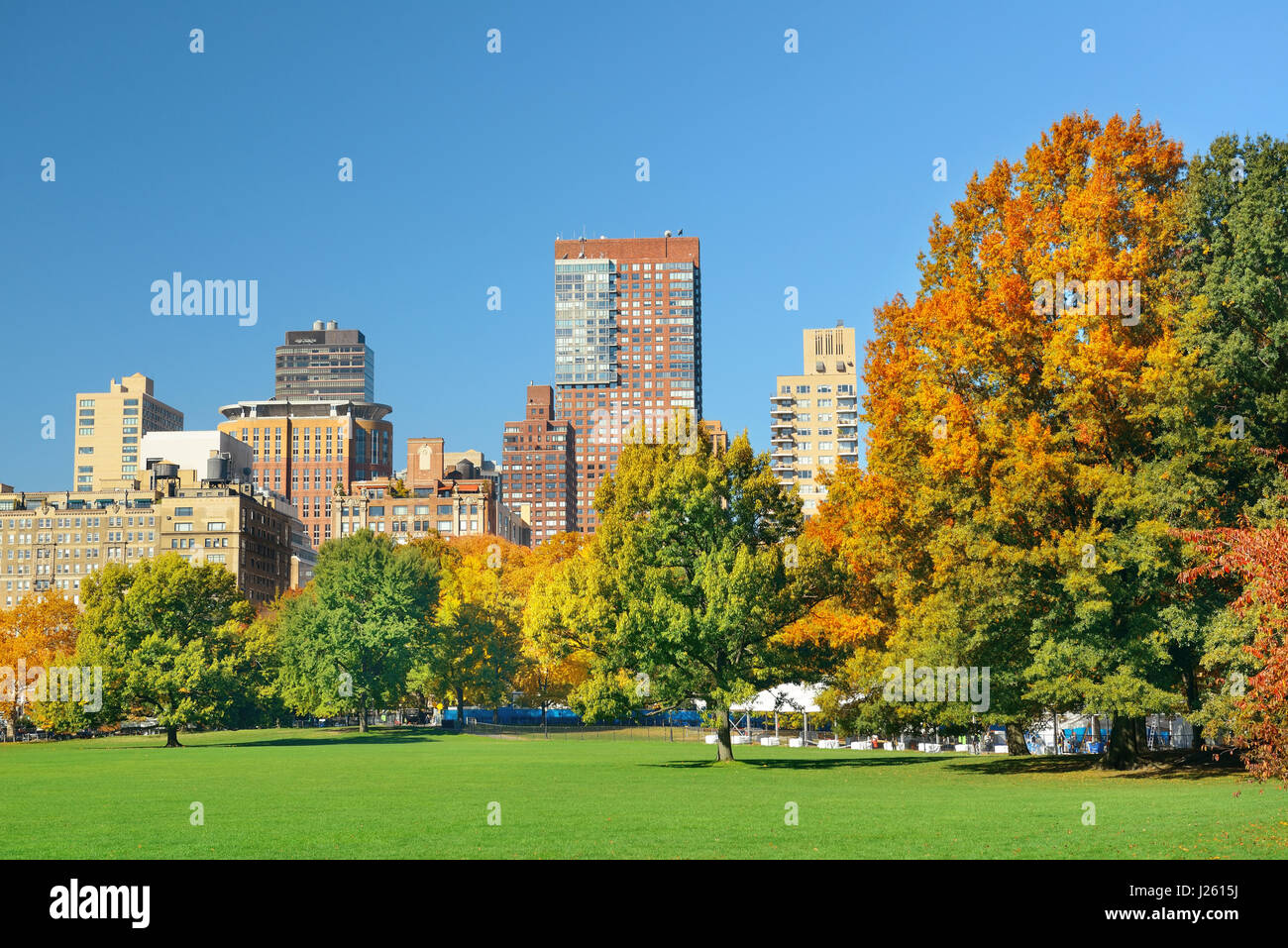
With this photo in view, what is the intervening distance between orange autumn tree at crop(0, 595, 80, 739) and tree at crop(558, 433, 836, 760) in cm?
6763

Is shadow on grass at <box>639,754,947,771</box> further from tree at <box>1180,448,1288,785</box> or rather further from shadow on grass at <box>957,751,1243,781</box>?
tree at <box>1180,448,1288,785</box>

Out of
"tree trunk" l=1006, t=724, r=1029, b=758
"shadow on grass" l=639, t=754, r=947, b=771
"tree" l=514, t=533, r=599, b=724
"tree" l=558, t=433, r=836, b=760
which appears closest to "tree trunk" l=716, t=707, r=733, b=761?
"tree" l=558, t=433, r=836, b=760

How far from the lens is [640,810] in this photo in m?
31.6

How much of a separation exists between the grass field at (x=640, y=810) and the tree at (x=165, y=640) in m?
23.4

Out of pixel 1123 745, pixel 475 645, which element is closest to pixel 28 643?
pixel 475 645

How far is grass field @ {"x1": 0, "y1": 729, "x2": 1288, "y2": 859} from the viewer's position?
2308cm

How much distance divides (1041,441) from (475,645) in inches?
2853

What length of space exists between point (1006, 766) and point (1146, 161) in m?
23.4

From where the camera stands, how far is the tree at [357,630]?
3743 inches

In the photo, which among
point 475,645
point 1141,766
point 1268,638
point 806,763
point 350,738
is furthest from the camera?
point 475,645

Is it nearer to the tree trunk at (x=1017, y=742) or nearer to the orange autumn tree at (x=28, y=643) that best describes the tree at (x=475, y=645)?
the orange autumn tree at (x=28, y=643)

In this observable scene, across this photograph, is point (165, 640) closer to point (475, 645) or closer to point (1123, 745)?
point (475, 645)

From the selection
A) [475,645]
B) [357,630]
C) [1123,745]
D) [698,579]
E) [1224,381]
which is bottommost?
[1123,745]

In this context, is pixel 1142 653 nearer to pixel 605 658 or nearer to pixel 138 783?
pixel 605 658
